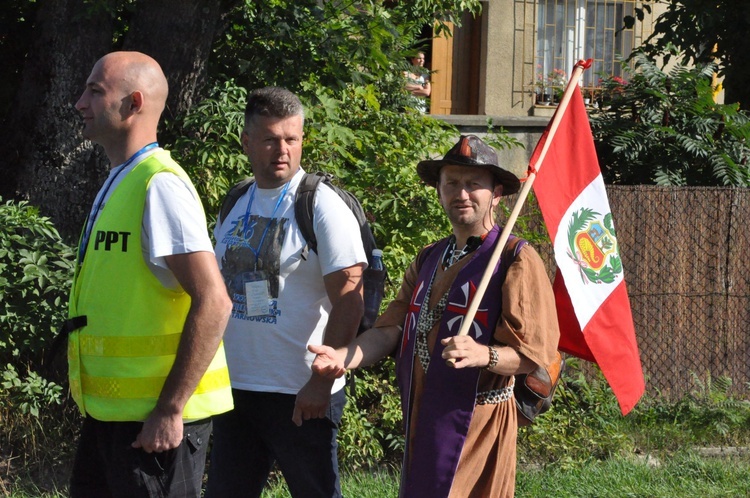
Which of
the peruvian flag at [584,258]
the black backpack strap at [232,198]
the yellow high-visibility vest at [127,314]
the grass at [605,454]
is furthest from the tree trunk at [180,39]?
the yellow high-visibility vest at [127,314]

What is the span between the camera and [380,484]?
556cm

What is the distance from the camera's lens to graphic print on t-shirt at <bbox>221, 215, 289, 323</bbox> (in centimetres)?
365

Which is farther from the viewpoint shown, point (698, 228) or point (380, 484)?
point (698, 228)

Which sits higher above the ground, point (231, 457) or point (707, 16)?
point (707, 16)

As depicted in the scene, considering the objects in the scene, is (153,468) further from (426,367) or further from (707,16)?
(707,16)

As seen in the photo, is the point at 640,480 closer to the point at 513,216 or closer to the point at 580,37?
the point at 513,216

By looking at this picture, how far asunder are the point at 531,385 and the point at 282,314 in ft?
3.08

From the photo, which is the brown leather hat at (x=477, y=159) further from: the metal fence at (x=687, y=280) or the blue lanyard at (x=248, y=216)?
the metal fence at (x=687, y=280)

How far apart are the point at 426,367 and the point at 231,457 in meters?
0.90

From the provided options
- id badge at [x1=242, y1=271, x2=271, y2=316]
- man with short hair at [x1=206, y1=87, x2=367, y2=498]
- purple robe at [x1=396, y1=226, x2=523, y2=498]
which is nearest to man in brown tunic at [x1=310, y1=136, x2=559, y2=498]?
purple robe at [x1=396, y1=226, x2=523, y2=498]

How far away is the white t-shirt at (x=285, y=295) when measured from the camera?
3627 mm

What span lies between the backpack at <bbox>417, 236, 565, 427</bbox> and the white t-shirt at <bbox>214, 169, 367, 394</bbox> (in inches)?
23.4

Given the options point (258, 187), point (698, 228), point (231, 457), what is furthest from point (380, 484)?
point (698, 228)

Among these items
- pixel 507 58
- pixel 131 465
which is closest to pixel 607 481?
pixel 131 465
